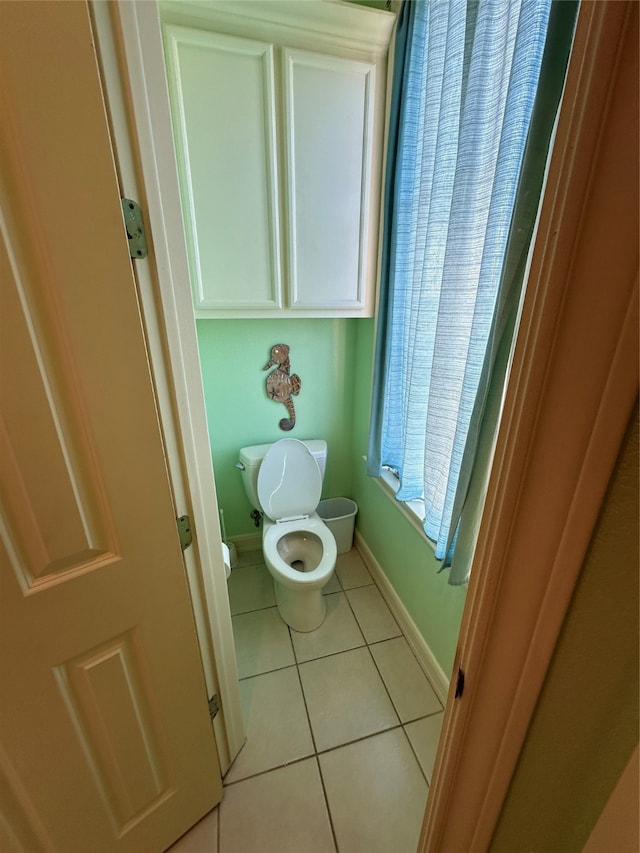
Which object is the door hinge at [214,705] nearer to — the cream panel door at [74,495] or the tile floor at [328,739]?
the cream panel door at [74,495]

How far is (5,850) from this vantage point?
658 mm

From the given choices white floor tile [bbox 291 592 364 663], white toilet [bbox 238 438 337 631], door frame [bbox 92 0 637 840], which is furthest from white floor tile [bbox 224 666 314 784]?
door frame [bbox 92 0 637 840]

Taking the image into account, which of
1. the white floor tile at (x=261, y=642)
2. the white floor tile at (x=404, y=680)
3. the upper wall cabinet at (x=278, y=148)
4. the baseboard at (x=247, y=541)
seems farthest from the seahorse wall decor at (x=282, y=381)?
the white floor tile at (x=404, y=680)

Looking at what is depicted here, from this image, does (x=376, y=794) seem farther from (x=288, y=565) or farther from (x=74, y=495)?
(x=74, y=495)

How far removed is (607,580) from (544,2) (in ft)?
3.67

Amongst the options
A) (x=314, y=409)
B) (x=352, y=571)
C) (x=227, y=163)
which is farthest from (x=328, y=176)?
(x=352, y=571)

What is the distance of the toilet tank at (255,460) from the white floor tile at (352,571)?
2.00 feet

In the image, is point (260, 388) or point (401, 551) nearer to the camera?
point (401, 551)

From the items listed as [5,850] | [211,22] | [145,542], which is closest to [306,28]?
[211,22]

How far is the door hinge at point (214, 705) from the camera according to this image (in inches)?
40.6

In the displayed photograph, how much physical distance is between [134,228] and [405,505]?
4.39 ft

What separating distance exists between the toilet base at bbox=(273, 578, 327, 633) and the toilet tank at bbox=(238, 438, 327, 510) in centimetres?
Result: 46

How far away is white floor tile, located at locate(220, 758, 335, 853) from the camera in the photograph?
1015mm

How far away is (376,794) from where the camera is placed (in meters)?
1.12
